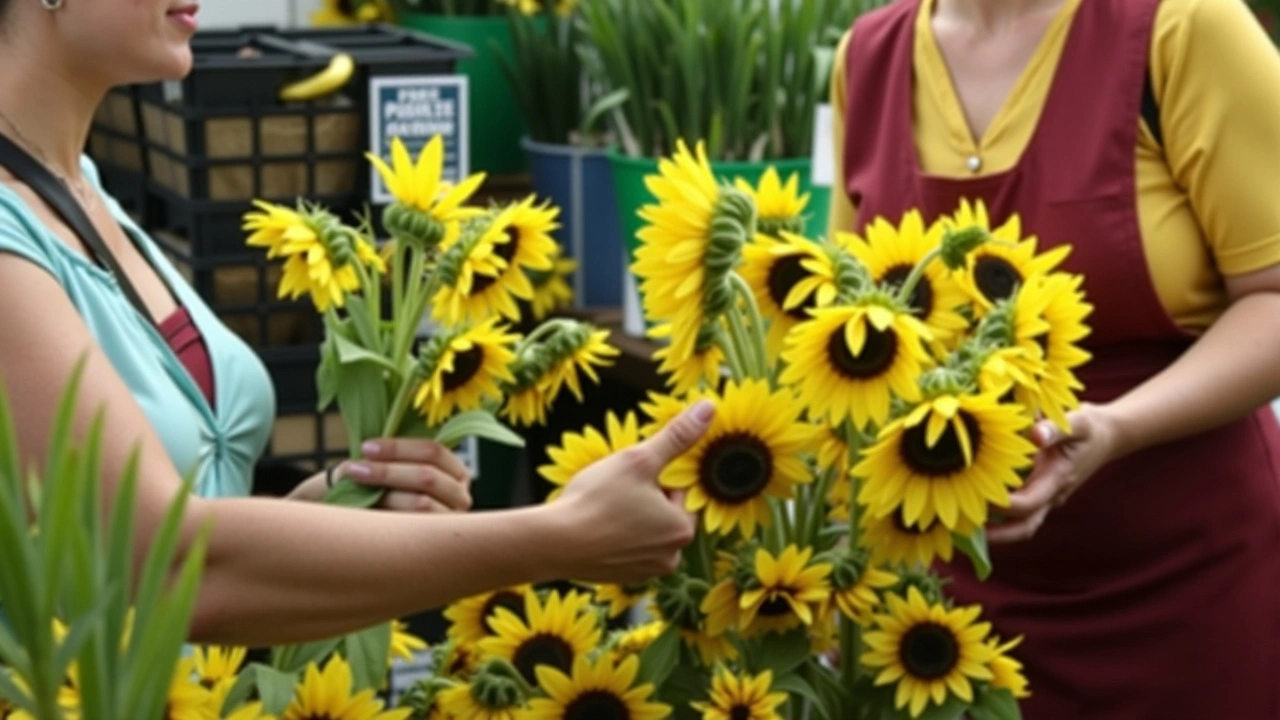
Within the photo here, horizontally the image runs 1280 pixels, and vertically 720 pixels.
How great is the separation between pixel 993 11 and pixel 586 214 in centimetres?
125

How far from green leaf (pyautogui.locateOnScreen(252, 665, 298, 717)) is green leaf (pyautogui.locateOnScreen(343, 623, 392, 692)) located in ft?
0.18

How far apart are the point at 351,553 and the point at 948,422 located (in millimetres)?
346

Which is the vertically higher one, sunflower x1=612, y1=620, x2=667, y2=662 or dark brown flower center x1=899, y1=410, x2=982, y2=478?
dark brown flower center x1=899, y1=410, x2=982, y2=478

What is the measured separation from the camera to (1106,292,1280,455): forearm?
5.01 ft

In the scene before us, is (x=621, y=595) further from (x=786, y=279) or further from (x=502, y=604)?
(x=786, y=279)

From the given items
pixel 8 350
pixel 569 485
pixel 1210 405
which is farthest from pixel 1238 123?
pixel 8 350

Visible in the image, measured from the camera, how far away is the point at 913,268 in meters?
1.23

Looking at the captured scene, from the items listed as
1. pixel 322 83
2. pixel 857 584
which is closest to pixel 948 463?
pixel 857 584

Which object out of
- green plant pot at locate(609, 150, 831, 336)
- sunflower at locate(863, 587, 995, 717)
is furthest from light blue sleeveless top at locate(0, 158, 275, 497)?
green plant pot at locate(609, 150, 831, 336)

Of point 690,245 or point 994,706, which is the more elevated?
point 690,245

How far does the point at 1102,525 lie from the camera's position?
5.39 feet

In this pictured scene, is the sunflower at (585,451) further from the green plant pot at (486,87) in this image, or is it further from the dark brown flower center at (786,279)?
the green plant pot at (486,87)

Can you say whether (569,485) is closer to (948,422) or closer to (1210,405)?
(948,422)

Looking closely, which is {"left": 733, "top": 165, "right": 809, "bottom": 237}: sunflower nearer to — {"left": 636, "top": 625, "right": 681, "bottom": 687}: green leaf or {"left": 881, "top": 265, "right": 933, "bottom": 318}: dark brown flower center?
{"left": 881, "top": 265, "right": 933, "bottom": 318}: dark brown flower center
